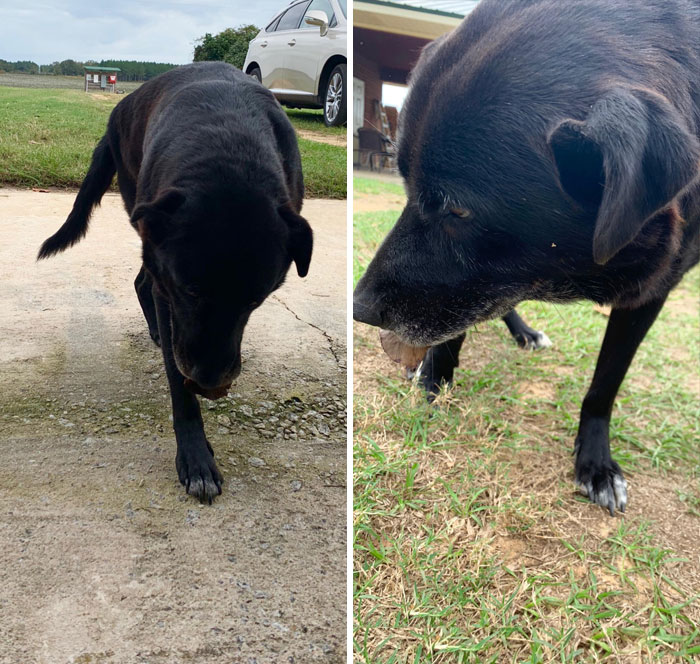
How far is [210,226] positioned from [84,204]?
3.68ft

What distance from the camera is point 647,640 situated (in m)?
1.37

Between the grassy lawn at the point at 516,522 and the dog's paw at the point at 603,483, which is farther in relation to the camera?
the dog's paw at the point at 603,483

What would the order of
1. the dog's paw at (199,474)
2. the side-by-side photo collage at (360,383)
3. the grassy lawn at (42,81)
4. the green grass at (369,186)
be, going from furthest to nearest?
the green grass at (369,186), the grassy lawn at (42,81), the dog's paw at (199,474), the side-by-side photo collage at (360,383)

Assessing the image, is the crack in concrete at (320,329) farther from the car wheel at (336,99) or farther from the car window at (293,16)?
the car window at (293,16)

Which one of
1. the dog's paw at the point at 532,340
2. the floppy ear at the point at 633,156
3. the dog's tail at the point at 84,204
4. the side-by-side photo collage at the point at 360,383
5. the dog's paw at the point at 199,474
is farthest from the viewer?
the dog's paw at the point at 532,340

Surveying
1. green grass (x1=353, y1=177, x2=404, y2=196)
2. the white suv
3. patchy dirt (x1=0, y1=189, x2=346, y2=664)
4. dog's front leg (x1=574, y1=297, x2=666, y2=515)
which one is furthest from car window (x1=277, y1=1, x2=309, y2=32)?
green grass (x1=353, y1=177, x2=404, y2=196)

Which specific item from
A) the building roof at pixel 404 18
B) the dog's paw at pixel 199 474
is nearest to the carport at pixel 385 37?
the building roof at pixel 404 18

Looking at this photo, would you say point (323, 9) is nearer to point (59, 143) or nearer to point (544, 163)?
point (544, 163)

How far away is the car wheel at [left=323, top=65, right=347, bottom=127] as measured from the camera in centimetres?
215

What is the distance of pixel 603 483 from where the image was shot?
1.83 meters

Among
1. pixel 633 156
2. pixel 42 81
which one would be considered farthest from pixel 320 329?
pixel 633 156

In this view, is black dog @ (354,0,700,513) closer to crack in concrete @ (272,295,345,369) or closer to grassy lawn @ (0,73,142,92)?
crack in concrete @ (272,295,345,369)

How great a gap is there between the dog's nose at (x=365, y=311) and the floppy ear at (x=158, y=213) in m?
0.51

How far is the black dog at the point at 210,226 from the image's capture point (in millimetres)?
1421
